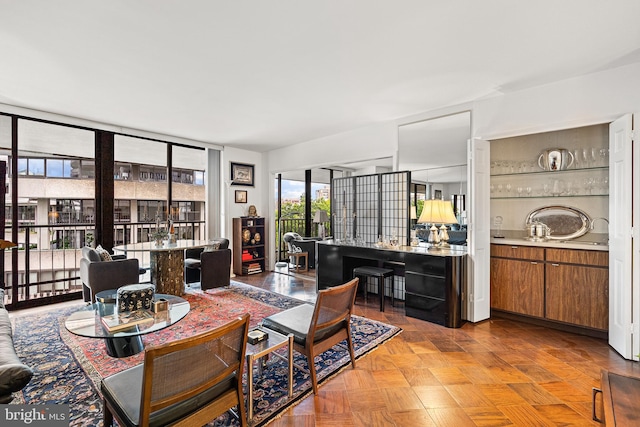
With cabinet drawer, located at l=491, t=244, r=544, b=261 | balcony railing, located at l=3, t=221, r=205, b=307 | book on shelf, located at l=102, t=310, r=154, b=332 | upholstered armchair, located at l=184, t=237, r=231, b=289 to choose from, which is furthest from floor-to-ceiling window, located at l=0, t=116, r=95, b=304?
cabinet drawer, located at l=491, t=244, r=544, b=261

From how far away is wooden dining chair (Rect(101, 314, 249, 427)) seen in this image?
1.30m

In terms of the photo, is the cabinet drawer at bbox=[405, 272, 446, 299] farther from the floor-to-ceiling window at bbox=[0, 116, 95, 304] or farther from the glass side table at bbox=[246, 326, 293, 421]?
the floor-to-ceiling window at bbox=[0, 116, 95, 304]

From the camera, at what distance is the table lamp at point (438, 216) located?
3.80 metres

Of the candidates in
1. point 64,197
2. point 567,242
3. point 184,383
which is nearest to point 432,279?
point 567,242

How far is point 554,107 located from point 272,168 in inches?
199

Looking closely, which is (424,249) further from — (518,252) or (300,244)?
(300,244)

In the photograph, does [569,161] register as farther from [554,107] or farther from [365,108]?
[365,108]

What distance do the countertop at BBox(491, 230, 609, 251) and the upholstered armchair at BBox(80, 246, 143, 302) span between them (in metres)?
4.64

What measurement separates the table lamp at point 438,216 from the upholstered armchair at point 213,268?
3.08 m

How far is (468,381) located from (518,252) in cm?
187

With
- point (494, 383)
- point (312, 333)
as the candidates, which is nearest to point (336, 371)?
point (312, 333)

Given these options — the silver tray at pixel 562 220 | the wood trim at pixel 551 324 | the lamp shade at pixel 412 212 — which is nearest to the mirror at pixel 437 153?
the lamp shade at pixel 412 212

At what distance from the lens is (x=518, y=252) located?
3.59m

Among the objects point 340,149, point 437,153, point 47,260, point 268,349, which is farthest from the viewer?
point 340,149
